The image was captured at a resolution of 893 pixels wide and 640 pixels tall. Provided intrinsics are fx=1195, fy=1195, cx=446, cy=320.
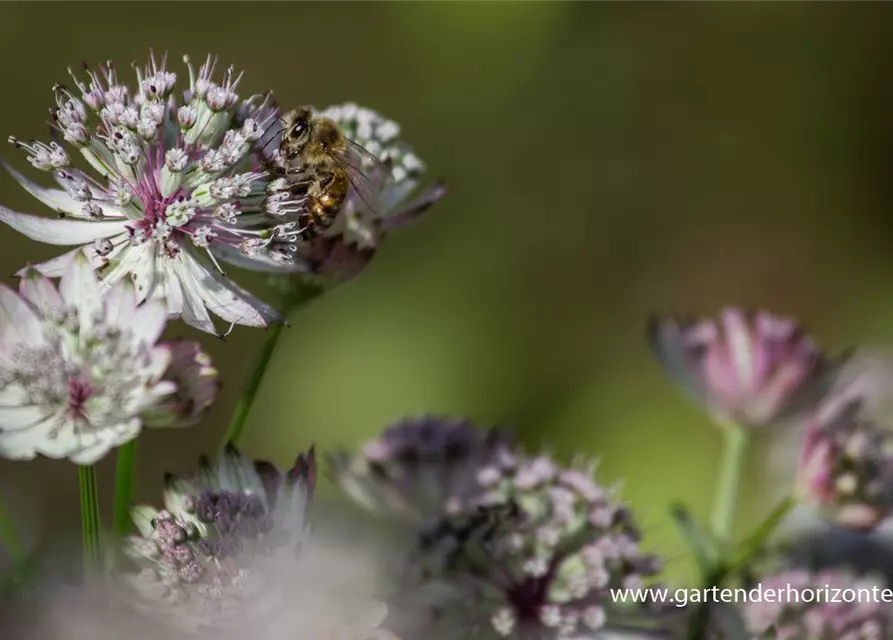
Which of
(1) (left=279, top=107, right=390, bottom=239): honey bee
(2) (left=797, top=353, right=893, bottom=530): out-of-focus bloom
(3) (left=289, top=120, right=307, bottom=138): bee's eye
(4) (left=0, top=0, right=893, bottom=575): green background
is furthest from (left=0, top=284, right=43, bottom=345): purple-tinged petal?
(4) (left=0, top=0, right=893, bottom=575): green background

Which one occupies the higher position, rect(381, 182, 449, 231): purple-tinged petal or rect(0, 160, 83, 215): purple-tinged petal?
rect(381, 182, 449, 231): purple-tinged petal

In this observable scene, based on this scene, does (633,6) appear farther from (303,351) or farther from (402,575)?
(402,575)

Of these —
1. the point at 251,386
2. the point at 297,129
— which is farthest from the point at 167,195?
the point at 297,129

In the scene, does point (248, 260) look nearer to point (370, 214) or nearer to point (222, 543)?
point (370, 214)

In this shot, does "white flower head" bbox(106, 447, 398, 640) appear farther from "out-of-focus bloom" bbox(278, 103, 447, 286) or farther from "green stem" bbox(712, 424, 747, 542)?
"green stem" bbox(712, 424, 747, 542)

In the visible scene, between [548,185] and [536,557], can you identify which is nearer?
[536,557]

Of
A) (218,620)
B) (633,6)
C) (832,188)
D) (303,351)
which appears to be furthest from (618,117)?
(218,620)

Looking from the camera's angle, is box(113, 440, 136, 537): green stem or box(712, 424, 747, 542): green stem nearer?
box(113, 440, 136, 537): green stem
